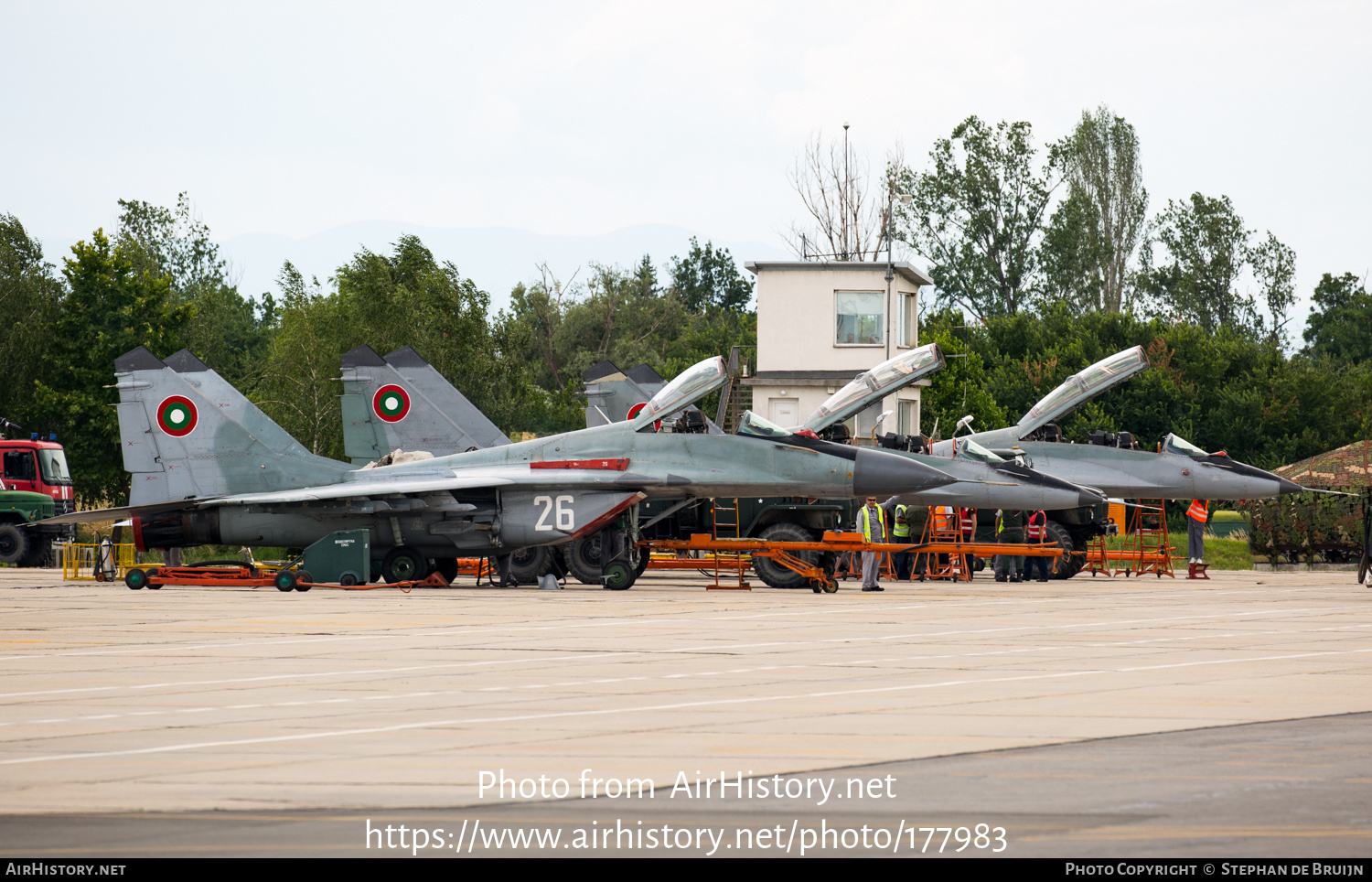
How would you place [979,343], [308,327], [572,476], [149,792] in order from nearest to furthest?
[149,792]
[572,476]
[308,327]
[979,343]

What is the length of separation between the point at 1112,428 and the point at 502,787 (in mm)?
50751

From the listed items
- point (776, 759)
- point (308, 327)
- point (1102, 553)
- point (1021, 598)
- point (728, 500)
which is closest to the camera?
point (776, 759)

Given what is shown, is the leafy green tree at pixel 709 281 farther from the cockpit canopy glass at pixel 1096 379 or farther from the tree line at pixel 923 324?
the cockpit canopy glass at pixel 1096 379

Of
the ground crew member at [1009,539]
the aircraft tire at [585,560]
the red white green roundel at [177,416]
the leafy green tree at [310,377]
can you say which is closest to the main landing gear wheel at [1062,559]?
the ground crew member at [1009,539]

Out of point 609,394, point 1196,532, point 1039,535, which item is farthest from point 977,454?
point 609,394

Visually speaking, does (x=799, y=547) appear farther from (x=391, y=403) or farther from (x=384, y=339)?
(x=384, y=339)

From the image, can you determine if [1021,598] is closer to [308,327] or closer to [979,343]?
[308,327]

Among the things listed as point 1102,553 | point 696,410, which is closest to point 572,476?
point 696,410

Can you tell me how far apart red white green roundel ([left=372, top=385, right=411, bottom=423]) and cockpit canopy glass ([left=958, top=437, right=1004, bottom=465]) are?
10.5 metres

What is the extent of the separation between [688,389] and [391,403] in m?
8.63

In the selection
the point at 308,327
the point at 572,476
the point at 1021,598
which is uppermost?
the point at 308,327

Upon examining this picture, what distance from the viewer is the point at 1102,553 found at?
28.5 meters

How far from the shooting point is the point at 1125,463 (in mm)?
27906

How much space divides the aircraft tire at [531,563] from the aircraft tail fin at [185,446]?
309 centimetres
